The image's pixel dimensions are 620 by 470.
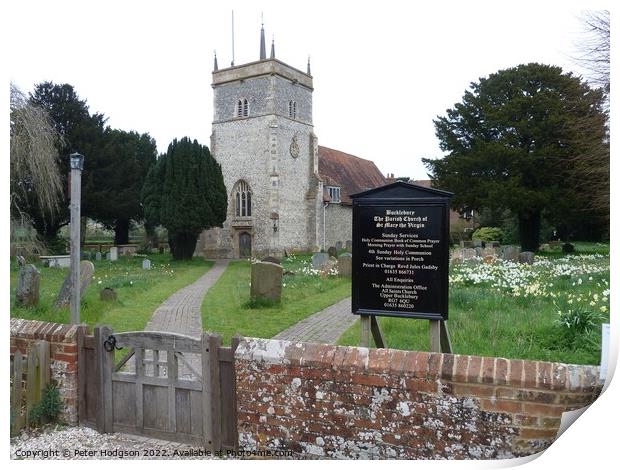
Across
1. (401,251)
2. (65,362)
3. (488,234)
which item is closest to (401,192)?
(401,251)

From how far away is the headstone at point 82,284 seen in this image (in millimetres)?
5438

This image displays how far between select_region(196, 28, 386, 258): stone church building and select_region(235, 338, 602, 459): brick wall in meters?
2.11

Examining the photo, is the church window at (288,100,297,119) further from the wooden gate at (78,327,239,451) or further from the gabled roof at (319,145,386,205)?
the wooden gate at (78,327,239,451)

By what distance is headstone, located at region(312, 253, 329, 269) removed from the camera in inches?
275

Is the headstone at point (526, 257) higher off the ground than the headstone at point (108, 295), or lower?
higher

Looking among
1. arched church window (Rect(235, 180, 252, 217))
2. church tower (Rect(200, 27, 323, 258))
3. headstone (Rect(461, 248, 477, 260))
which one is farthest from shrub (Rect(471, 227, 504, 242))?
arched church window (Rect(235, 180, 252, 217))

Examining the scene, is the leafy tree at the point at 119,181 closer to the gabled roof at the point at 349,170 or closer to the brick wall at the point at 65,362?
the brick wall at the point at 65,362

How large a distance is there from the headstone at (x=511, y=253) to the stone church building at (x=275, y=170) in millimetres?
1513

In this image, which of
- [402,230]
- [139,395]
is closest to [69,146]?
[139,395]

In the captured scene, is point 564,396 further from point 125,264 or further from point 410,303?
point 125,264

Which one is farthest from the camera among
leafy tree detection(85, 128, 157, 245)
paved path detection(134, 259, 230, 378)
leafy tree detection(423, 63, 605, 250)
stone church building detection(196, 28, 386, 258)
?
leafy tree detection(85, 128, 157, 245)

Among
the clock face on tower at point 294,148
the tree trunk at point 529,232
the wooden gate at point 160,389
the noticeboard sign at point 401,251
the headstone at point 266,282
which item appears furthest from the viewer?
the clock face on tower at point 294,148

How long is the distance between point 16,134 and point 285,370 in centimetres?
407

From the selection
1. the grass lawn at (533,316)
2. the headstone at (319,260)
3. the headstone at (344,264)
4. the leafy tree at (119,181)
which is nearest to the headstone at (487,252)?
the grass lawn at (533,316)
